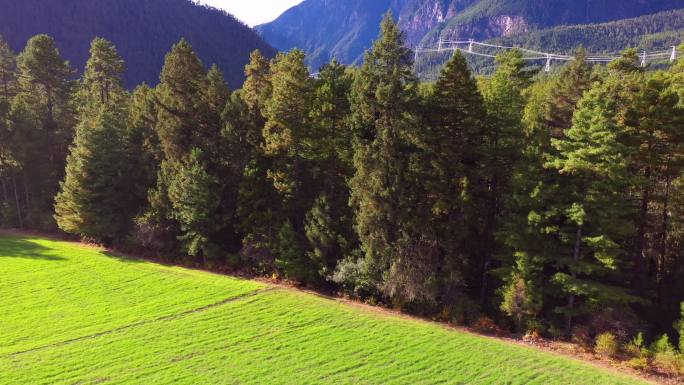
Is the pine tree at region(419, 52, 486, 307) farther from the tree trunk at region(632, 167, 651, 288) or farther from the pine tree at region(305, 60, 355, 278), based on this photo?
the tree trunk at region(632, 167, 651, 288)

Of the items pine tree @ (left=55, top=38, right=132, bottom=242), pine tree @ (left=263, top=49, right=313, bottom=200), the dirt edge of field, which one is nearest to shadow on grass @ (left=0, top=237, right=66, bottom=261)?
pine tree @ (left=55, top=38, right=132, bottom=242)

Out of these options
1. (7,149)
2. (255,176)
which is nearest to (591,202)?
(255,176)

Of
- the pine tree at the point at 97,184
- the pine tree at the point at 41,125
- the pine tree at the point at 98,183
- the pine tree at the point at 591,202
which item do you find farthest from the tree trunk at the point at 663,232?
the pine tree at the point at 41,125

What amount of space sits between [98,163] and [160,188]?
7.36 m

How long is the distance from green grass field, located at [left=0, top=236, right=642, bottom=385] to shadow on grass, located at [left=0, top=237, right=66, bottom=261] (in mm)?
5093

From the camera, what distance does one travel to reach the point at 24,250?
1714 inches

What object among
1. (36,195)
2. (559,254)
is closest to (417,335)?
(559,254)

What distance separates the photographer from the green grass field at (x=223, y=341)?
2203 cm

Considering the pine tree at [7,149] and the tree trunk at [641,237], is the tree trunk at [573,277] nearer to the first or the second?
the tree trunk at [641,237]

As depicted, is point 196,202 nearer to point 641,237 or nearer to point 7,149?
point 7,149

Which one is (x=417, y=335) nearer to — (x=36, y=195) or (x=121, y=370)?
(x=121, y=370)

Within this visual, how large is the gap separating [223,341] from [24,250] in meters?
29.2

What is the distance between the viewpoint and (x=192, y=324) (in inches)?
1101

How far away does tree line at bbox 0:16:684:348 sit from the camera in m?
27.4
